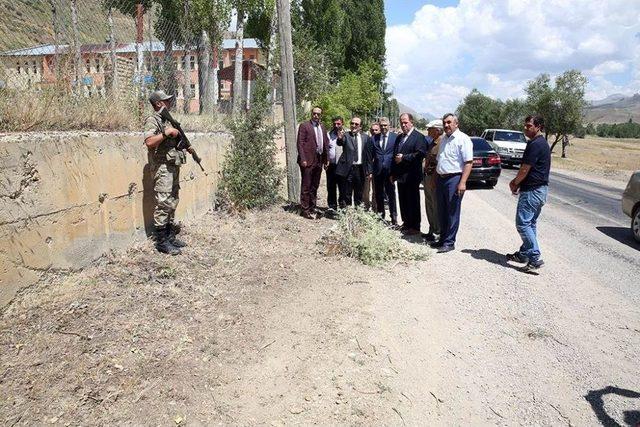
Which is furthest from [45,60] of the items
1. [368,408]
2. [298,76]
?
[298,76]

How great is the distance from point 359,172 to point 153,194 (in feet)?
11.0

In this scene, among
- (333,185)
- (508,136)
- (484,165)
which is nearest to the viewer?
(333,185)

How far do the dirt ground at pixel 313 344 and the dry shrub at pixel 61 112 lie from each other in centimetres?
132

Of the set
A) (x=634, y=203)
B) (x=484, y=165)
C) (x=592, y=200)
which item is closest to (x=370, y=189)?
(x=634, y=203)

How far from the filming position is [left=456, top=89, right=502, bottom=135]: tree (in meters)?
66.8

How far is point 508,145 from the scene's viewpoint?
19.2m

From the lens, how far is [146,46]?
6.34 metres

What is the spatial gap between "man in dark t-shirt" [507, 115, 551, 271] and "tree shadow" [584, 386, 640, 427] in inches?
88.6

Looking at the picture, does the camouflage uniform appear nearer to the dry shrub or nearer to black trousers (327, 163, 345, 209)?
the dry shrub

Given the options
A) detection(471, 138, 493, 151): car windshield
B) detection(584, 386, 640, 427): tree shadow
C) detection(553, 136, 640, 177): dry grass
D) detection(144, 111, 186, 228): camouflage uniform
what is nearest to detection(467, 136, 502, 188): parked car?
detection(471, 138, 493, 151): car windshield

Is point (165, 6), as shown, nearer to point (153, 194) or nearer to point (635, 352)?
point (153, 194)

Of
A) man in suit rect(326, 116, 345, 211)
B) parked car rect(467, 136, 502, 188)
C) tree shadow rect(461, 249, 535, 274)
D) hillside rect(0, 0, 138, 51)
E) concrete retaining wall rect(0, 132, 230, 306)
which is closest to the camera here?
concrete retaining wall rect(0, 132, 230, 306)

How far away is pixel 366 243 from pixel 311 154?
2.33 metres

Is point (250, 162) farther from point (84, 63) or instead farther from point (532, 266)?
point (532, 266)
